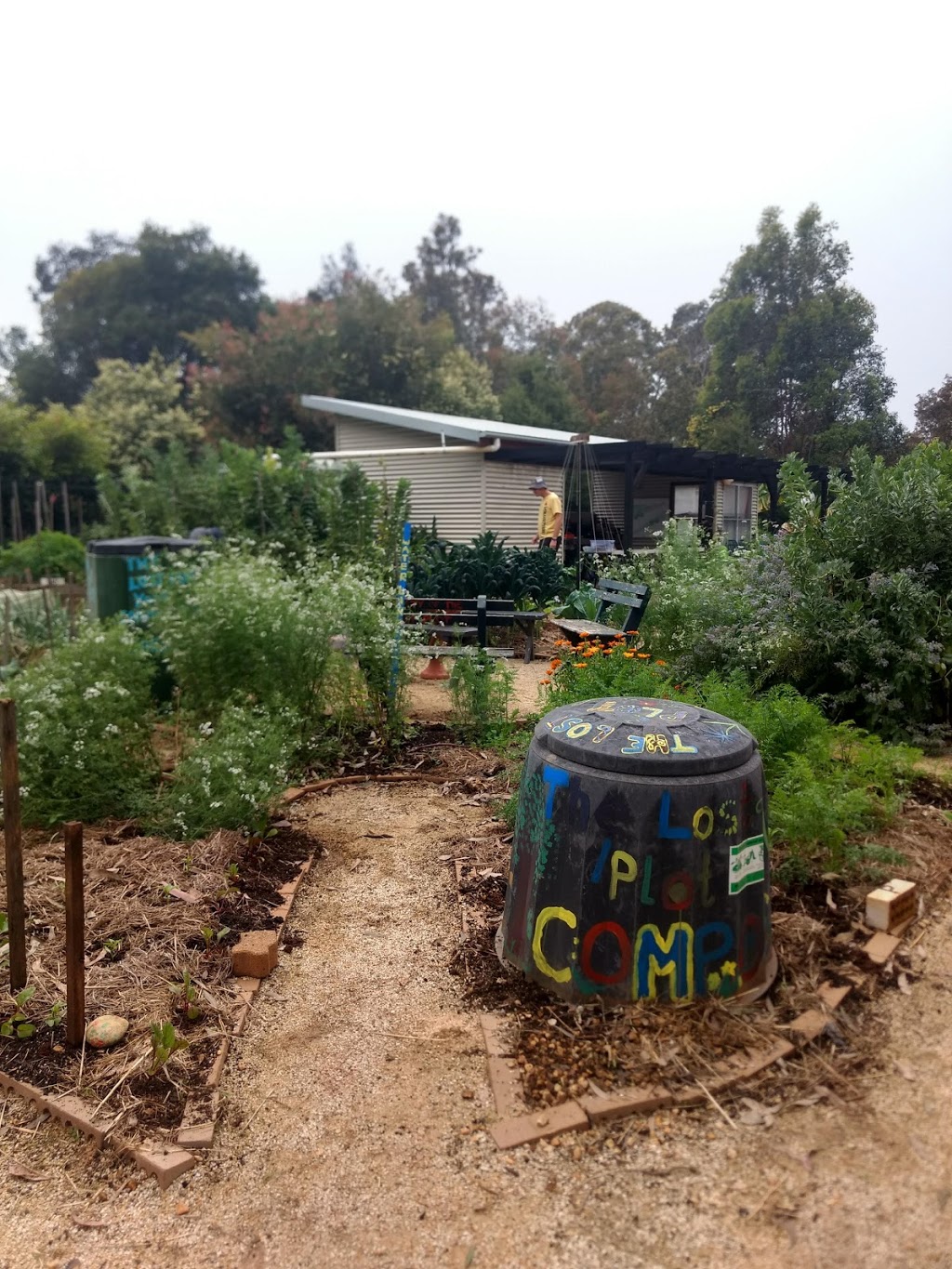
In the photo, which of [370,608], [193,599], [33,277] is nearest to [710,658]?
[370,608]

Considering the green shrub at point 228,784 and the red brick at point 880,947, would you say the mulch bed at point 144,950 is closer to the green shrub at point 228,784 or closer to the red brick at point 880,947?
the green shrub at point 228,784

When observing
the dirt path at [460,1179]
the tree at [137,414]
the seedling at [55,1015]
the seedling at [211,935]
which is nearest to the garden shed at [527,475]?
the seedling at [211,935]

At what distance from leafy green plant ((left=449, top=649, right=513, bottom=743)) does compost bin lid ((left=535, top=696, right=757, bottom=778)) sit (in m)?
2.58

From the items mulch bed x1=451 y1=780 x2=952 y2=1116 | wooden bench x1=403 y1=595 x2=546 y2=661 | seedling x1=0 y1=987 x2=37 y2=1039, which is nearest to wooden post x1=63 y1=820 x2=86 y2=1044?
seedling x1=0 y1=987 x2=37 y2=1039

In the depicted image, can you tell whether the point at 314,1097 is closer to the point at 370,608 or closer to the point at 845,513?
the point at 370,608

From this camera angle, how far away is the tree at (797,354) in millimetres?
6203

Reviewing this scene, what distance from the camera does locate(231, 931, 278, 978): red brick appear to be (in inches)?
110

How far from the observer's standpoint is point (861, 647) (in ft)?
16.3

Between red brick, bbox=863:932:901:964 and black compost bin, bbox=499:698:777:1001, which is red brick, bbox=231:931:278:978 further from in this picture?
red brick, bbox=863:932:901:964

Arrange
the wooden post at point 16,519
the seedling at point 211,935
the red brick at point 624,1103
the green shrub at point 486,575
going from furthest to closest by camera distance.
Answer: the wooden post at point 16,519 → the green shrub at point 486,575 → the seedling at point 211,935 → the red brick at point 624,1103

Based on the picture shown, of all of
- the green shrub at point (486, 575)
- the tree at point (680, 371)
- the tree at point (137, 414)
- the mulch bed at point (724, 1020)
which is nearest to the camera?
the mulch bed at point (724, 1020)

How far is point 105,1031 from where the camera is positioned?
241cm

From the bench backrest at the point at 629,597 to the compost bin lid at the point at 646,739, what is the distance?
3953 millimetres

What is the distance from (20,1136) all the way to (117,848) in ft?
5.61
